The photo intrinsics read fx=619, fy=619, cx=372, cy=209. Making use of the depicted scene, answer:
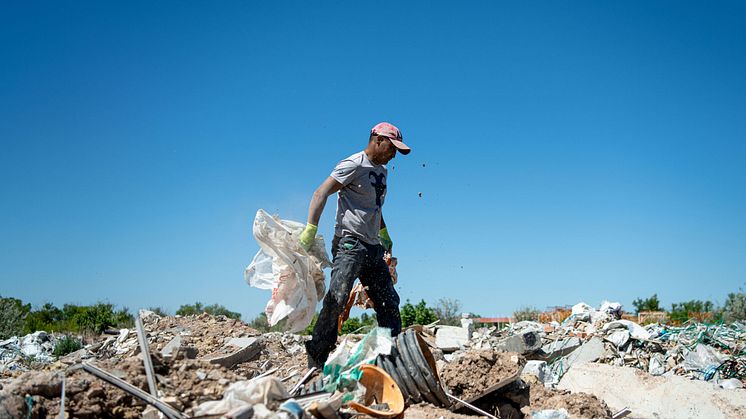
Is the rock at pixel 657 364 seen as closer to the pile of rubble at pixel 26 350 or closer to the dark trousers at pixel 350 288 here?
the dark trousers at pixel 350 288

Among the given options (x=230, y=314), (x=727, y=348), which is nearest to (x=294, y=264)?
(x=727, y=348)

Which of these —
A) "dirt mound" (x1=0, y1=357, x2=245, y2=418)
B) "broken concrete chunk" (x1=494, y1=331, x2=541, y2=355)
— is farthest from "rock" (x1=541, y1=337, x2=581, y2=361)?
"dirt mound" (x1=0, y1=357, x2=245, y2=418)

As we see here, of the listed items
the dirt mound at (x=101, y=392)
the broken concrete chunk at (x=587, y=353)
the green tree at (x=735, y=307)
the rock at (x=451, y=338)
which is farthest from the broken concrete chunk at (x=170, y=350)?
the green tree at (x=735, y=307)

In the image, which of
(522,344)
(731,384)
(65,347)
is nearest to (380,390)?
(522,344)

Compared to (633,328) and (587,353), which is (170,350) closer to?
(587,353)

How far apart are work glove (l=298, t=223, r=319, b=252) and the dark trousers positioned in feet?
Result: 0.63

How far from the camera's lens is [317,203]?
496 cm

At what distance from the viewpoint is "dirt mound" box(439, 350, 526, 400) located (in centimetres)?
454

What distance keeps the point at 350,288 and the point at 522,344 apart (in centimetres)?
459

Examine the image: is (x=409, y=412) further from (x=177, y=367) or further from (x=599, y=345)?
(x=599, y=345)

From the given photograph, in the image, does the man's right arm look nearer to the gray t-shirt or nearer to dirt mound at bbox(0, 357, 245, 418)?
the gray t-shirt

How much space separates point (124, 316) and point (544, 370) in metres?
12.4

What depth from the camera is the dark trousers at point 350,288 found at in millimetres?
4789

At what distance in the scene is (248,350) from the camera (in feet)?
27.2
